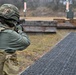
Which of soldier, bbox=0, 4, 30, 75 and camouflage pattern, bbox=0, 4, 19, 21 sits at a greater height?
camouflage pattern, bbox=0, 4, 19, 21

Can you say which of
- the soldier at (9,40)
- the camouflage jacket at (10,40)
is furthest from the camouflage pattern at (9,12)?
the camouflage jacket at (10,40)

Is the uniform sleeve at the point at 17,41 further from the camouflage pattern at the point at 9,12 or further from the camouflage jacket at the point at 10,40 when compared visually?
the camouflage pattern at the point at 9,12

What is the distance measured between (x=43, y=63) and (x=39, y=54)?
159cm

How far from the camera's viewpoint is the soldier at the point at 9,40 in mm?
3029

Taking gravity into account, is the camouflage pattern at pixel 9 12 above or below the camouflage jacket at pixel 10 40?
above

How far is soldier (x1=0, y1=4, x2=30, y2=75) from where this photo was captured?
9.94 ft

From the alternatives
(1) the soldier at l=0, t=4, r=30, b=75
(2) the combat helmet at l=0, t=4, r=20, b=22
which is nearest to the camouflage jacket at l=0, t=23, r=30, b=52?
(1) the soldier at l=0, t=4, r=30, b=75

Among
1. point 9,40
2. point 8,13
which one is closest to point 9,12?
point 8,13

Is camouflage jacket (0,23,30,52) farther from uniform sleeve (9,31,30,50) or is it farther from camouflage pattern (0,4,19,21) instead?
camouflage pattern (0,4,19,21)

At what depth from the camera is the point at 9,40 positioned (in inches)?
119

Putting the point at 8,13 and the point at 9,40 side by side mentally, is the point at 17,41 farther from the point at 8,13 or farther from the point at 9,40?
the point at 8,13

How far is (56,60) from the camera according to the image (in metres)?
9.16

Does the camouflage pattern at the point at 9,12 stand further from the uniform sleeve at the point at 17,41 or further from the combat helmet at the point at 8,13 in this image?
the uniform sleeve at the point at 17,41

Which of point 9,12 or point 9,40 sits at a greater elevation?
point 9,12
